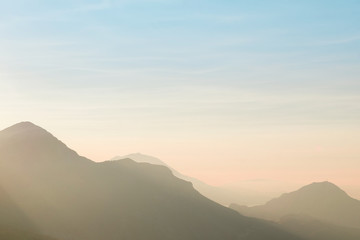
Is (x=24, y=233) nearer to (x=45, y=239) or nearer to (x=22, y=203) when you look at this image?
(x=45, y=239)

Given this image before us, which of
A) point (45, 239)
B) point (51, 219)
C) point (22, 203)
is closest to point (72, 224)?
point (51, 219)

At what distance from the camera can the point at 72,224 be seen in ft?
655

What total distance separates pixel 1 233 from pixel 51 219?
206 ft

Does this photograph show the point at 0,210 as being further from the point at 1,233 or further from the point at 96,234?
the point at 1,233

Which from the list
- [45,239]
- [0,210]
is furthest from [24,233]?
[0,210]

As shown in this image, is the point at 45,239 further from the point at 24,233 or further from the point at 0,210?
the point at 0,210

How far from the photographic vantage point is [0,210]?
18475 centimetres

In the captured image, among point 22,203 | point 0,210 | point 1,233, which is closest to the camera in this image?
point 1,233

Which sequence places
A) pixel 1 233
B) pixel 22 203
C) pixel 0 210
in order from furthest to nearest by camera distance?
pixel 22 203, pixel 0 210, pixel 1 233

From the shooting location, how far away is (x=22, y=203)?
654 ft

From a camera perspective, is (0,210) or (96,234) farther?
(96,234)

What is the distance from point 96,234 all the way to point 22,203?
3358cm

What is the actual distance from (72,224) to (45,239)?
194ft

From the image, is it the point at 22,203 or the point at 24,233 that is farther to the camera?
the point at 22,203
